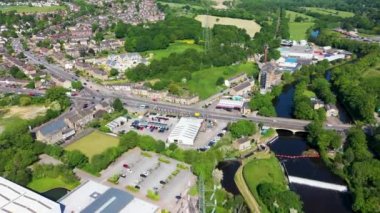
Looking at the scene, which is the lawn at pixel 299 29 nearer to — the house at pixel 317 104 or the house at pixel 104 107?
the house at pixel 317 104

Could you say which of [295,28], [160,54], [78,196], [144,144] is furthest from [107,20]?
[78,196]

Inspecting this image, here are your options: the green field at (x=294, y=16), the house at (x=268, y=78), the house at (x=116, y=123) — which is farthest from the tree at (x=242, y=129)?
the green field at (x=294, y=16)

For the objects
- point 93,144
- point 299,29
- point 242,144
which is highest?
point 299,29

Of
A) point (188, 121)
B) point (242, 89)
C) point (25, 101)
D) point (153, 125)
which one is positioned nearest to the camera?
point (188, 121)

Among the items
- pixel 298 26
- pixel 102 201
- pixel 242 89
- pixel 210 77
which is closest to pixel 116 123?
pixel 102 201

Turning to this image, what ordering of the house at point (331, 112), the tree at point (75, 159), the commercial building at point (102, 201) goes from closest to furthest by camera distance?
1. the commercial building at point (102, 201)
2. the tree at point (75, 159)
3. the house at point (331, 112)

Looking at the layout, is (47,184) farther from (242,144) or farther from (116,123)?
(242,144)
